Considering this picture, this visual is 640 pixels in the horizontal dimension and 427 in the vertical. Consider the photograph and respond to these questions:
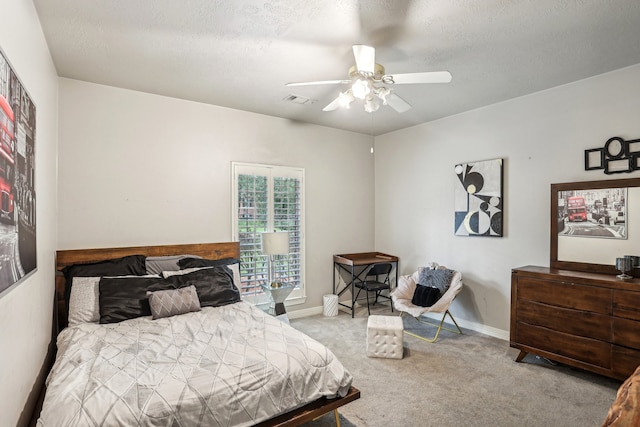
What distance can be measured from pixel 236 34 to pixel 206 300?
87.0 inches

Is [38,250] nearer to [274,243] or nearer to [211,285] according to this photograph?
[211,285]

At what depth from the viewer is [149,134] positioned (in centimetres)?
356

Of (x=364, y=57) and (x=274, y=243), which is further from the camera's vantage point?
(x=274, y=243)

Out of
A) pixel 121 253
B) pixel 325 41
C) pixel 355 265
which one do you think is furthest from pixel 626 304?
pixel 121 253

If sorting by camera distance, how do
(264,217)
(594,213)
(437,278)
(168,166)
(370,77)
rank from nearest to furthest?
(370,77) < (594,213) < (168,166) < (437,278) < (264,217)

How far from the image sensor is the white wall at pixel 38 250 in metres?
1.55

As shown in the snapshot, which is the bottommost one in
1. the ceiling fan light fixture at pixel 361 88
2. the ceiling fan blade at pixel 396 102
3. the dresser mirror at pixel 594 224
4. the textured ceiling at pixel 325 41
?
the dresser mirror at pixel 594 224

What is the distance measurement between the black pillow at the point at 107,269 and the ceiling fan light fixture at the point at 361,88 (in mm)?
2584

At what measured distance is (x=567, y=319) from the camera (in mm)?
2871

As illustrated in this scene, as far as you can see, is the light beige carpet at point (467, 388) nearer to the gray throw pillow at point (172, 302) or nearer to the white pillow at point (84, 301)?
the gray throw pillow at point (172, 302)

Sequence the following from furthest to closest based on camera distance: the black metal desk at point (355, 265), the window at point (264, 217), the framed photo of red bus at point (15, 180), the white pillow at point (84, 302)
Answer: the black metal desk at point (355, 265), the window at point (264, 217), the white pillow at point (84, 302), the framed photo of red bus at point (15, 180)

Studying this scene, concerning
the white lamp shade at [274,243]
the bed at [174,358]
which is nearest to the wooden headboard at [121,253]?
the bed at [174,358]

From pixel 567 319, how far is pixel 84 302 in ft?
13.3

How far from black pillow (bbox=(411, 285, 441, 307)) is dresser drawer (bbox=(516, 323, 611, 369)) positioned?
95cm
